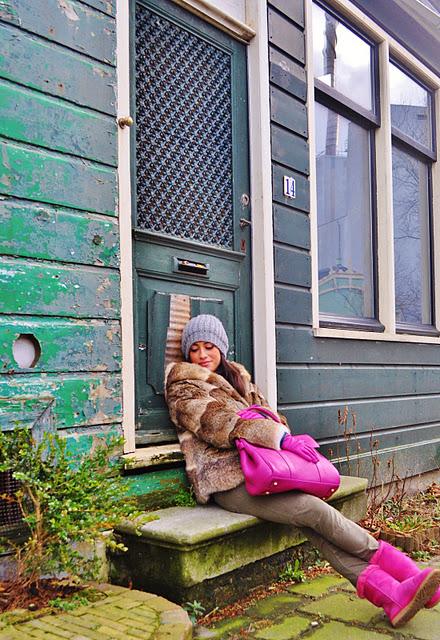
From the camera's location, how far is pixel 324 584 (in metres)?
3.28

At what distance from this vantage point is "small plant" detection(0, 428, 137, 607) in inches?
93.1

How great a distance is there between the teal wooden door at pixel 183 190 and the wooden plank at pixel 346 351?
0.30 meters

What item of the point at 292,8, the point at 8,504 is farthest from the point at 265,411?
the point at 292,8

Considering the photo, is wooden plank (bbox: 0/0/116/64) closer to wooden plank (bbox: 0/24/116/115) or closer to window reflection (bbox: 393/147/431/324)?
wooden plank (bbox: 0/24/116/115)

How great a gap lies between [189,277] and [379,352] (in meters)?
2.10

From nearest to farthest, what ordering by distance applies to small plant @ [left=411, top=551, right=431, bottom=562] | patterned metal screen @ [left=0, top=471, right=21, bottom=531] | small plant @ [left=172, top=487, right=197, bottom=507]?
patterned metal screen @ [left=0, top=471, right=21, bottom=531]
small plant @ [left=172, top=487, right=197, bottom=507]
small plant @ [left=411, top=551, right=431, bottom=562]

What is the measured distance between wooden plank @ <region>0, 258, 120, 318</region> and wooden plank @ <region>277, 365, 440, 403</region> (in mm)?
1513

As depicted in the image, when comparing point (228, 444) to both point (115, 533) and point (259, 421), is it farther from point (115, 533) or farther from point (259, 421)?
point (115, 533)

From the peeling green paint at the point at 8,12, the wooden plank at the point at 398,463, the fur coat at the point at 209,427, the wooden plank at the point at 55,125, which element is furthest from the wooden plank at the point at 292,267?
the peeling green paint at the point at 8,12

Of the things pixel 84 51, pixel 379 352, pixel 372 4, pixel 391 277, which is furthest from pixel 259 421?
pixel 372 4

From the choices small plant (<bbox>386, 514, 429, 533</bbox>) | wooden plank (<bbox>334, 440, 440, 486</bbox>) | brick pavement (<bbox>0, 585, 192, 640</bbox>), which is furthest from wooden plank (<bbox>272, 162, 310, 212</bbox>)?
brick pavement (<bbox>0, 585, 192, 640</bbox>)

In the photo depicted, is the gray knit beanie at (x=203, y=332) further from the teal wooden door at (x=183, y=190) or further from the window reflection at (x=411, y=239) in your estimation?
the window reflection at (x=411, y=239)

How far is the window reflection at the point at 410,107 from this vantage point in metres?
6.04

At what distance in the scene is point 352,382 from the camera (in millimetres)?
4789
